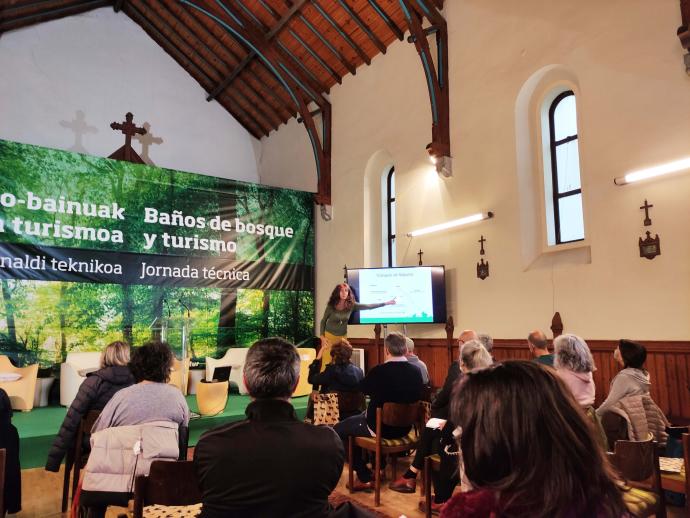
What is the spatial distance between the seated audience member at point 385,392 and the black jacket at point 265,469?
2303 millimetres

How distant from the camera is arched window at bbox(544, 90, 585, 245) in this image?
19.5 ft

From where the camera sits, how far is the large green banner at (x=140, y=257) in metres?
7.24

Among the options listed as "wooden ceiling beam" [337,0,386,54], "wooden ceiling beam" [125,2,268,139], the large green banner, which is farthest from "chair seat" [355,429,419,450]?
"wooden ceiling beam" [125,2,268,139]

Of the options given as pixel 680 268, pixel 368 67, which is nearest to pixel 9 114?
pixel 368 67

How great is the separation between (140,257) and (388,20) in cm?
500

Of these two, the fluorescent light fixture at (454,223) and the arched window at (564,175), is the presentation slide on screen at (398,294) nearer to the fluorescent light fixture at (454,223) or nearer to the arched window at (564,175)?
the fluorescent light fixture at (454,223)

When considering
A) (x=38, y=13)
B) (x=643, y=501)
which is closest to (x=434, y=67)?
(x=643, y=501)

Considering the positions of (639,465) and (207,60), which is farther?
(207,60)

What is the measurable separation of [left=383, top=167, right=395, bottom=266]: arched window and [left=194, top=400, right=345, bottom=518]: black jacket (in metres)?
6.85

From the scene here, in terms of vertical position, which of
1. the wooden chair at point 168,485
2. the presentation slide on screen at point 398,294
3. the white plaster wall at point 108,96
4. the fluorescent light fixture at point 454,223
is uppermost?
the white plaster wall at point 108,96

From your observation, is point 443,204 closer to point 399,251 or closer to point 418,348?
point 399,251

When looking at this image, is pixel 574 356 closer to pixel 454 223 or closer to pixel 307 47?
pixel 454 223

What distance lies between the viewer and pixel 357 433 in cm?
423

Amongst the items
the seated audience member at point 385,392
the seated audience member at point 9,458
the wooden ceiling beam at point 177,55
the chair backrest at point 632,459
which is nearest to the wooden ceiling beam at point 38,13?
the wooden ceiling beam at point 177,55
